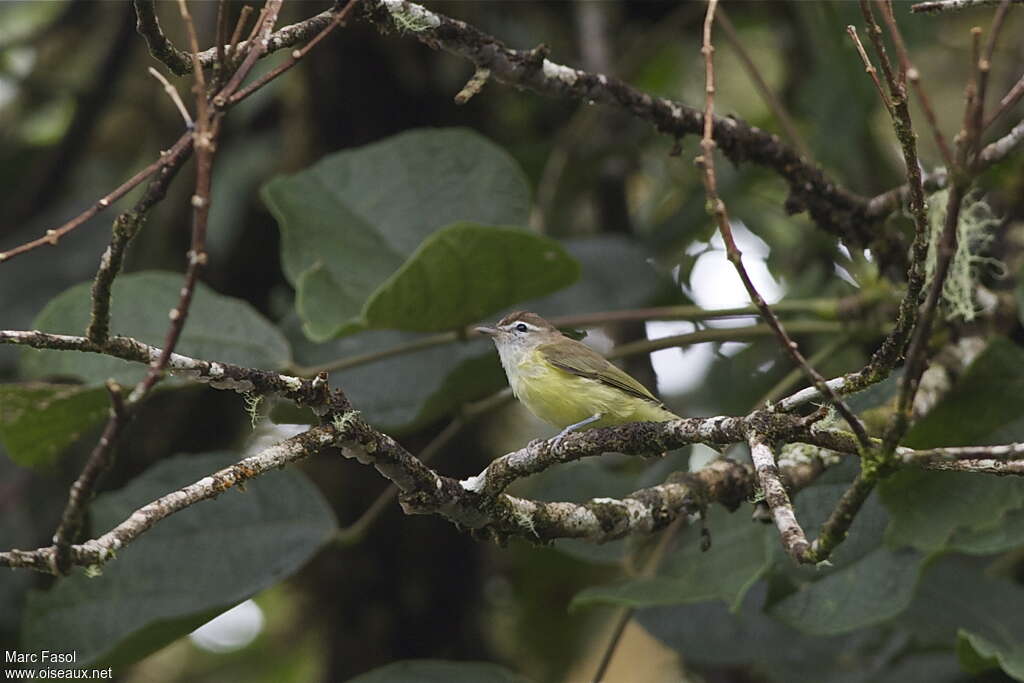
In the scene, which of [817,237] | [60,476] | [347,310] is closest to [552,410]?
[347,310]

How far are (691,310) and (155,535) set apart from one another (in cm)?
150

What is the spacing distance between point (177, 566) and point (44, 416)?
49 centimetres

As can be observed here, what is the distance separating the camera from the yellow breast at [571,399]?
8.37ft

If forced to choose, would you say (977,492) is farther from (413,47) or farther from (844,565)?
(413,47)

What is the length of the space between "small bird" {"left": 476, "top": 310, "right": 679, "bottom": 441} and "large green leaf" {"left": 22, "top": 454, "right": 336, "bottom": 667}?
63 cm

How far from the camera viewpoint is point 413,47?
414 centimetres

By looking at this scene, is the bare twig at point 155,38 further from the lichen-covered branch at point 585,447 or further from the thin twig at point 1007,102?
the thin twig at point 1007,102

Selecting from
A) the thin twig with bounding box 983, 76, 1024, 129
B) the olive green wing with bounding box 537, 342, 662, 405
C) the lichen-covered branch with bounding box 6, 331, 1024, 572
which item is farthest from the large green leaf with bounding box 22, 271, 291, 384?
the thin twig with bounding box 983, 76, 1024, 129

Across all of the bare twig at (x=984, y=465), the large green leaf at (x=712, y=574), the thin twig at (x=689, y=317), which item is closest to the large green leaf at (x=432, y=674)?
the large green leaf at (x=712, y=574)

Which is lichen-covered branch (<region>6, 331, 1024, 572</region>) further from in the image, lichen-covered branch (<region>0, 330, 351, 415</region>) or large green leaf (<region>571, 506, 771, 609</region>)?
large green leaf (<region>571, 506, 771, 609</region>)

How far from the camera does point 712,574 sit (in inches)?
94.1

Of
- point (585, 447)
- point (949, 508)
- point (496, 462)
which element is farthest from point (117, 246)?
point (949, 508)

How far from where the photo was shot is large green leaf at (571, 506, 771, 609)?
90.0 inches

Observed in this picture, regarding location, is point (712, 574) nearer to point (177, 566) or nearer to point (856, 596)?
point (856, 596)
